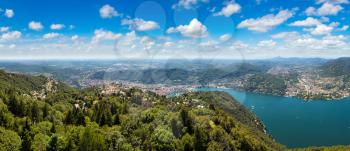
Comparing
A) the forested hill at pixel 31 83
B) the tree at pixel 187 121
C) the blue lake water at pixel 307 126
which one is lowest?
the blue lake water at pixel 307 126

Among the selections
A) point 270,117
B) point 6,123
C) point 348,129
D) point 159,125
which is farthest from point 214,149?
point 270,117

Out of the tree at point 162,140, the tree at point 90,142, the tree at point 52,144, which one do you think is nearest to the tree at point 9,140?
the tree at point 52,144

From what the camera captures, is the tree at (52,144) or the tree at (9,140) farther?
the tree at (52,144)

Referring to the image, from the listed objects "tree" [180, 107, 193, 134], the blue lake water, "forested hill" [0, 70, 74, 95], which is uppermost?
"tree" [180, 107, 193, 134]

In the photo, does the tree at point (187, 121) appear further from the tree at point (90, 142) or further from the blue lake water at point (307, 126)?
the blue lake water at point (307, 126)

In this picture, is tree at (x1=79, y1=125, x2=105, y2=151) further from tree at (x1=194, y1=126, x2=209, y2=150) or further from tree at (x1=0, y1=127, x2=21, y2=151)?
tree at (x1=194, y1=126, x2=209, y2=150)

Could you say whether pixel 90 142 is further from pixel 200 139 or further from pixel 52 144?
pixel 200 139

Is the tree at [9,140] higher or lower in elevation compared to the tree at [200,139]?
higher

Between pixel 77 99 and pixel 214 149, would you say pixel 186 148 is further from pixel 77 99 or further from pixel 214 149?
pixel 77 99

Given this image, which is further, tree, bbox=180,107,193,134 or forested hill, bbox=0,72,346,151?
tree, bbox=180,107,193,134

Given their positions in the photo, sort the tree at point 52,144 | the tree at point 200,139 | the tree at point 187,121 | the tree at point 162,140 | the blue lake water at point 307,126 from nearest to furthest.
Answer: the tree at point 52,144 < the tree at point 162,140 < the tree at point 200,139 < the tree at point 187,121 < the blue lake water at point 307,126

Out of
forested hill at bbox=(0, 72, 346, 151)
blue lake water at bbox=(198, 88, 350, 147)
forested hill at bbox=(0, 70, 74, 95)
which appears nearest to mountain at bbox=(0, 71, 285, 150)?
forested hill at bbox=(0, 72, 346, 151)
